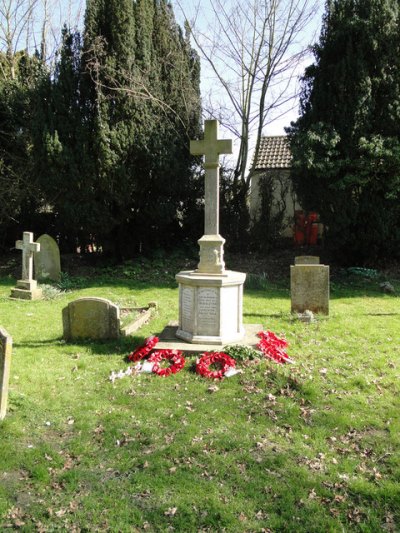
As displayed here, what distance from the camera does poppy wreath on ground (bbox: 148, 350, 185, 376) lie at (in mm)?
5512

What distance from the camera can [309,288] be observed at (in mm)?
8594

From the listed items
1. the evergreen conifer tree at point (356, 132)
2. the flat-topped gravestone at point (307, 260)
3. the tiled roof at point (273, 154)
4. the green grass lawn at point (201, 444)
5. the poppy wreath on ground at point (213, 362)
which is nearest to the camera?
the green grass lawn at point (201, 444)

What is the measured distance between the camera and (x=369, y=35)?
12039mm

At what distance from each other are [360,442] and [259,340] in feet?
7.94

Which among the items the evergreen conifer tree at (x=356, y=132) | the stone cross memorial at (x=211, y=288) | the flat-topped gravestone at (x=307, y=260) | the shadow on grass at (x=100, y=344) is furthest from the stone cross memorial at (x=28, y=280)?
the evergreen conifer tree at (x=356, y=132)

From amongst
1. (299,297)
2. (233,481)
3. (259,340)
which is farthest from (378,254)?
(233,481)

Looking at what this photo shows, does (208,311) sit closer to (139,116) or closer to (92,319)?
(92,319)

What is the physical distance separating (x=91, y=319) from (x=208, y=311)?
76.9 inches

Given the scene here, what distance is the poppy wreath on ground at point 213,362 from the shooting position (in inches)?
212

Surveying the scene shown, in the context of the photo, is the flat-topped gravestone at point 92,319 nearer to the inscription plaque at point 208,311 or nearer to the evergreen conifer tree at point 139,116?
the inscription plaque at point 208,311

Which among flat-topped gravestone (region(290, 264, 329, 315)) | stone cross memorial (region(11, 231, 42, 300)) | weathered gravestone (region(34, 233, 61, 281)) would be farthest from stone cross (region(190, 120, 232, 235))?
weathered gravestone (region(34, 233, 61, 281))

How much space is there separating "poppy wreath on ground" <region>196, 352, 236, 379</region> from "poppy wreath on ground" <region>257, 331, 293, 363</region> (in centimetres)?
59

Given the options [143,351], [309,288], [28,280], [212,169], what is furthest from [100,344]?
[28,280]

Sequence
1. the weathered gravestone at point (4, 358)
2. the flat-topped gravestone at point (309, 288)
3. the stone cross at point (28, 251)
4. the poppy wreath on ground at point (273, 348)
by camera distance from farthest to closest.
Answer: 1. the stone cross at point (28, 251)
2. the flat-topped gravestone at point (309, 288)
3. the poppy wreath on ground at point (273, 348)
4. the weathered gravestone at point (4, 358)
